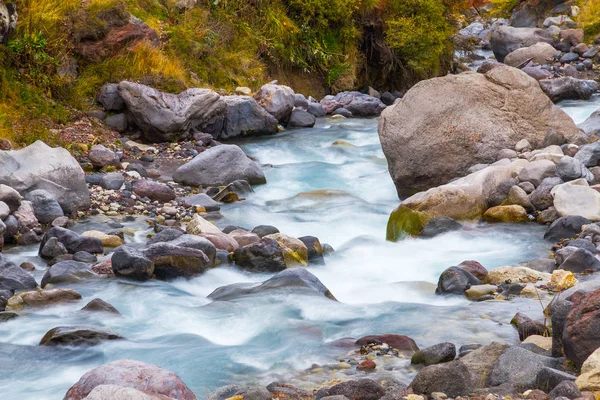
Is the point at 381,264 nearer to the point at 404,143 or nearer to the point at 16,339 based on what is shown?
the point at 404,143

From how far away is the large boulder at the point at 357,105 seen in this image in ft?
59.1

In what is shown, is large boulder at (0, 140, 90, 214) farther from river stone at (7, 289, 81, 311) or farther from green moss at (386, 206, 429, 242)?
green moss at (386, 206, 429, 242)

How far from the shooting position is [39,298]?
6.85 metres

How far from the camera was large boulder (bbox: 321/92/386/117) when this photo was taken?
18.0 meters

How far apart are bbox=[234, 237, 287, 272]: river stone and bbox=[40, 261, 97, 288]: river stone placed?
1.49m

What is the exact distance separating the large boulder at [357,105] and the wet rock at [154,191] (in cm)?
762

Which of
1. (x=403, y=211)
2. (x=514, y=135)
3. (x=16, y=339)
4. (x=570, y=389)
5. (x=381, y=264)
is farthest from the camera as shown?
(x=514, y=135)

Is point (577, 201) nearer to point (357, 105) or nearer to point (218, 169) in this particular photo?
point (218, 169)

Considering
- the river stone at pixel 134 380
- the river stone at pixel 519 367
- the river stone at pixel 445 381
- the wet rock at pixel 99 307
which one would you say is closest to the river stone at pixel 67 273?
the wet rock at pixel 99 307

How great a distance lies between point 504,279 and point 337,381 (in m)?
2.76

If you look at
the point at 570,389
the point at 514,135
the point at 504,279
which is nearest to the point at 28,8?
the point at 514,135

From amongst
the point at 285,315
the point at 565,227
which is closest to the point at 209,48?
the point at 565,227

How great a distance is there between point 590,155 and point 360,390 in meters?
7.02

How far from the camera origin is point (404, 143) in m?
10.9
